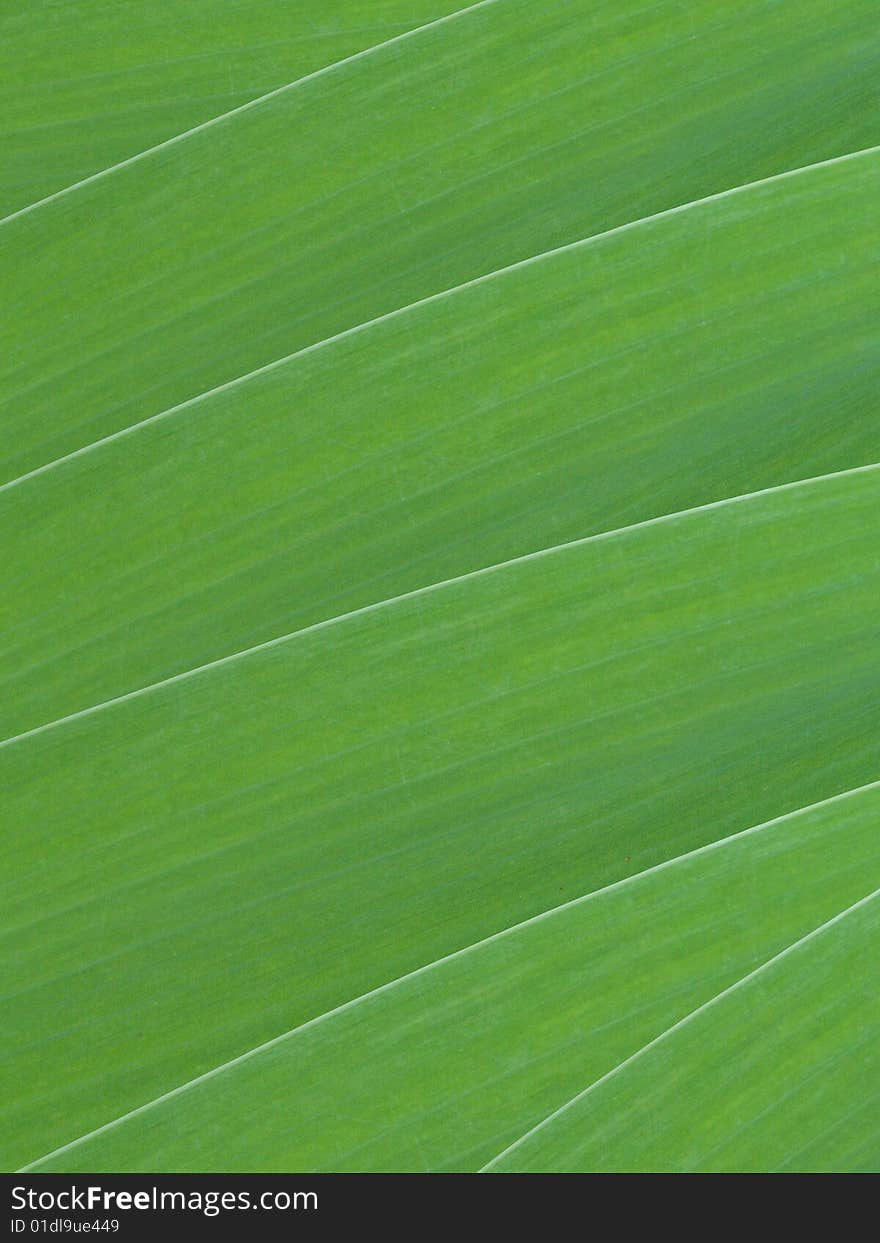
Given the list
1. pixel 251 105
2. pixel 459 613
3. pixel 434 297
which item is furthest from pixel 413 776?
pixel 251 105

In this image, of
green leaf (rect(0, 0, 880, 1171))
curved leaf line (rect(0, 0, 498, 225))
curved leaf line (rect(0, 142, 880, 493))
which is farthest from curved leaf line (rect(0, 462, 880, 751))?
curved leaf line (rect(0, 0, 498, 225))

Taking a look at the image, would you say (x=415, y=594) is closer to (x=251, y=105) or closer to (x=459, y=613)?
(x=459, y=613)

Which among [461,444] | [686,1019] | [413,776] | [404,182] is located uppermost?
[404,182]

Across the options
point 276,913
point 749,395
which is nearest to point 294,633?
point 276,913

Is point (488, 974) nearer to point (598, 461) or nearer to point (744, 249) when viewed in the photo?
point (598, 461)

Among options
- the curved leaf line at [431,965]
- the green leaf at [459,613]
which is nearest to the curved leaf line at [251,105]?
the green leaf at [459,613]

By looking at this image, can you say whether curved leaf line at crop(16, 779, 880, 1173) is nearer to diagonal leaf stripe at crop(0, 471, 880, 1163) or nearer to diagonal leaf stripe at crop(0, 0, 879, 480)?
diagonal leaf stripe at crop(0, 471, 880, 1163)
